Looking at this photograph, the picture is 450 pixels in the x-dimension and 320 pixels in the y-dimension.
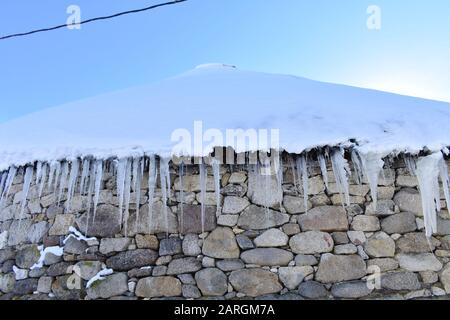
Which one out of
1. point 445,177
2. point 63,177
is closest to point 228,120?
point 63,177

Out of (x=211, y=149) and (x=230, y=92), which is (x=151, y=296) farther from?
(x=230, y=92)

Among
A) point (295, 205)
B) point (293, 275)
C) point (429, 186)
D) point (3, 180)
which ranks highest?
point (3, 180)

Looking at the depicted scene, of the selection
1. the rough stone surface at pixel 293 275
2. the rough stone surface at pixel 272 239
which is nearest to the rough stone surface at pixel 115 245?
the rough stone surface at pixel 272 239

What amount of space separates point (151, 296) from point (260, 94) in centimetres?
245

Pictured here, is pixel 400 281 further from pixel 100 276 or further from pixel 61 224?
pixel 61 224

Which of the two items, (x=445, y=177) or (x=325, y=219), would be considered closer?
(x=325, y=219)

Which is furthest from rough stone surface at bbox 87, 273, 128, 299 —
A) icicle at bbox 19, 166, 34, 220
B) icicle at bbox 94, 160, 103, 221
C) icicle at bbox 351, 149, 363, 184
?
icicle at bbox 351, 149, 363, 184

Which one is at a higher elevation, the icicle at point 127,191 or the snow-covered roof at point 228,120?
the snow-covered roof at point 228,120

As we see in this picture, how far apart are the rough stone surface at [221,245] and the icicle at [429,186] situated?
152 centimetres

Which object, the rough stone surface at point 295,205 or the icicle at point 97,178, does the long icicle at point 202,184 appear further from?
the icicle at point 97,178

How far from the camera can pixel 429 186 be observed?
2826mm

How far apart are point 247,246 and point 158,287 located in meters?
→ 0.74

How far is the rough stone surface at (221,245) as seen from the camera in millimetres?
2746

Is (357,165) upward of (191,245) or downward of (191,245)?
upward
